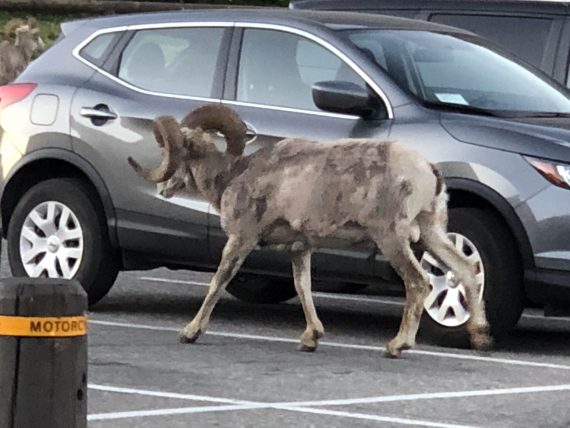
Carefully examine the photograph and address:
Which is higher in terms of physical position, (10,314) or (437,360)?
(10,314)

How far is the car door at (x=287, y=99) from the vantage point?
10469mm

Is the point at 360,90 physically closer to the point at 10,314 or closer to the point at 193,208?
the point at 193,208

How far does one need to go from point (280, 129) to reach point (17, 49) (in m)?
10.5

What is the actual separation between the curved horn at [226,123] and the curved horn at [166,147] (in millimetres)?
149

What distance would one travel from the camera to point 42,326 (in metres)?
5.59

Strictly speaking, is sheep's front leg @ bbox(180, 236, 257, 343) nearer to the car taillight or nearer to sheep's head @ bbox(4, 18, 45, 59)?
the car taillight

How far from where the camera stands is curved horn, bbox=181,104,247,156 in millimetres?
10125

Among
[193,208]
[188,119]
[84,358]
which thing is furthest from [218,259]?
[84,358]

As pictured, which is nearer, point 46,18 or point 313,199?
point 313,199

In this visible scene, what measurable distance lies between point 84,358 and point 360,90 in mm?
4857

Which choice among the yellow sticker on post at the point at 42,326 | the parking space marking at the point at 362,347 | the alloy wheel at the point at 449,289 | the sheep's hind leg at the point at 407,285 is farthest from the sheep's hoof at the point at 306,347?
the yellow sticker on post at the point at 42,326

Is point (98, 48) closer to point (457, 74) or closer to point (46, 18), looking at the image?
point (457, 74)

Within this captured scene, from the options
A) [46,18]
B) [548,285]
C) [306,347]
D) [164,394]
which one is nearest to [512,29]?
[548,285]

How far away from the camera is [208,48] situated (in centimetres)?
1116
